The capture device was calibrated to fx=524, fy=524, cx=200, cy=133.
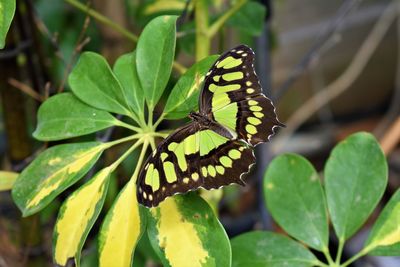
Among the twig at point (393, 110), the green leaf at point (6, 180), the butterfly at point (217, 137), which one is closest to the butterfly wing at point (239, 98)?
the butterfly at point (217, 137)

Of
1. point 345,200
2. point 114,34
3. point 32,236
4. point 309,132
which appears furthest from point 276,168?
point 309,132

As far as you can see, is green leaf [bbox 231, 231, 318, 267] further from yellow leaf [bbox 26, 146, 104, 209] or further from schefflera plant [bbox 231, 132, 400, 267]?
yellow leaf [bbox 26, 146, 104, 209]

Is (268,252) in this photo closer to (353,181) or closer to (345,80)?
(353,181)

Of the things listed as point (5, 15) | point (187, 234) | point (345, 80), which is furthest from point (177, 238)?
point (345, 80)

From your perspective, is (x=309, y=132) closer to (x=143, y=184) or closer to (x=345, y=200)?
(x=345, y=200)

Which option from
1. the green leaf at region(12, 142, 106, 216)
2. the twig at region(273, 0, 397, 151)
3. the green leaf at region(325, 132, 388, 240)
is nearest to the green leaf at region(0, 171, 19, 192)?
the green leaf at region(12, 142, 106, 216)

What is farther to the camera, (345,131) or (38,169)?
(345,131)
